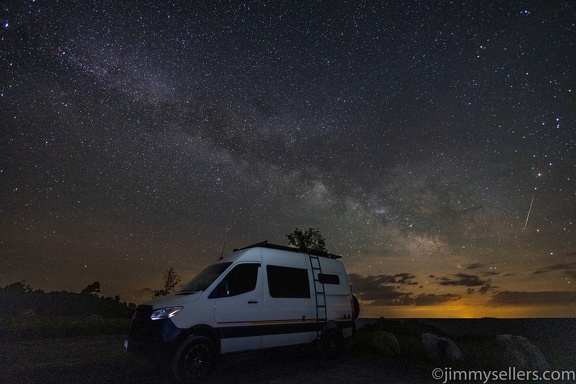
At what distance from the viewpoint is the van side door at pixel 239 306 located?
776 centimetres

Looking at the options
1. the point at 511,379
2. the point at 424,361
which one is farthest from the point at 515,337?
the point at 424,361

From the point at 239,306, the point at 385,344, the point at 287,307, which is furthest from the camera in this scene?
the point at 385,344

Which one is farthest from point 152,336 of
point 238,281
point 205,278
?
point 238,281

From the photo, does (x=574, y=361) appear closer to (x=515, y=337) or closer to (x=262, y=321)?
(x=515, y=337)

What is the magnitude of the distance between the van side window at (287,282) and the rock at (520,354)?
6.68m

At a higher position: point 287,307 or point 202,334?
point 287,307

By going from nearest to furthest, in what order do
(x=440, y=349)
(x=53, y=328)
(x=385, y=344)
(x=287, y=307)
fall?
(x=287, y=307), (x=440, y=349), (x=385, y=344), (x=53, y=328)

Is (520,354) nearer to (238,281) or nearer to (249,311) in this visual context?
(249,311)

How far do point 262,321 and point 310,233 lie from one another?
1530 centimetres

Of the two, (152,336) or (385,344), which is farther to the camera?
(385,344)

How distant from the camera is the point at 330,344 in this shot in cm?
1024

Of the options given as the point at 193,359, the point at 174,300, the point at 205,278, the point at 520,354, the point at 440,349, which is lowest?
the point at 520,354

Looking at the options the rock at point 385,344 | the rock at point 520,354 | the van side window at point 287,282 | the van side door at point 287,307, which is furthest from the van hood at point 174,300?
the rock at point 520,354

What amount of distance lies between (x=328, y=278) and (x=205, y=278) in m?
4.31
